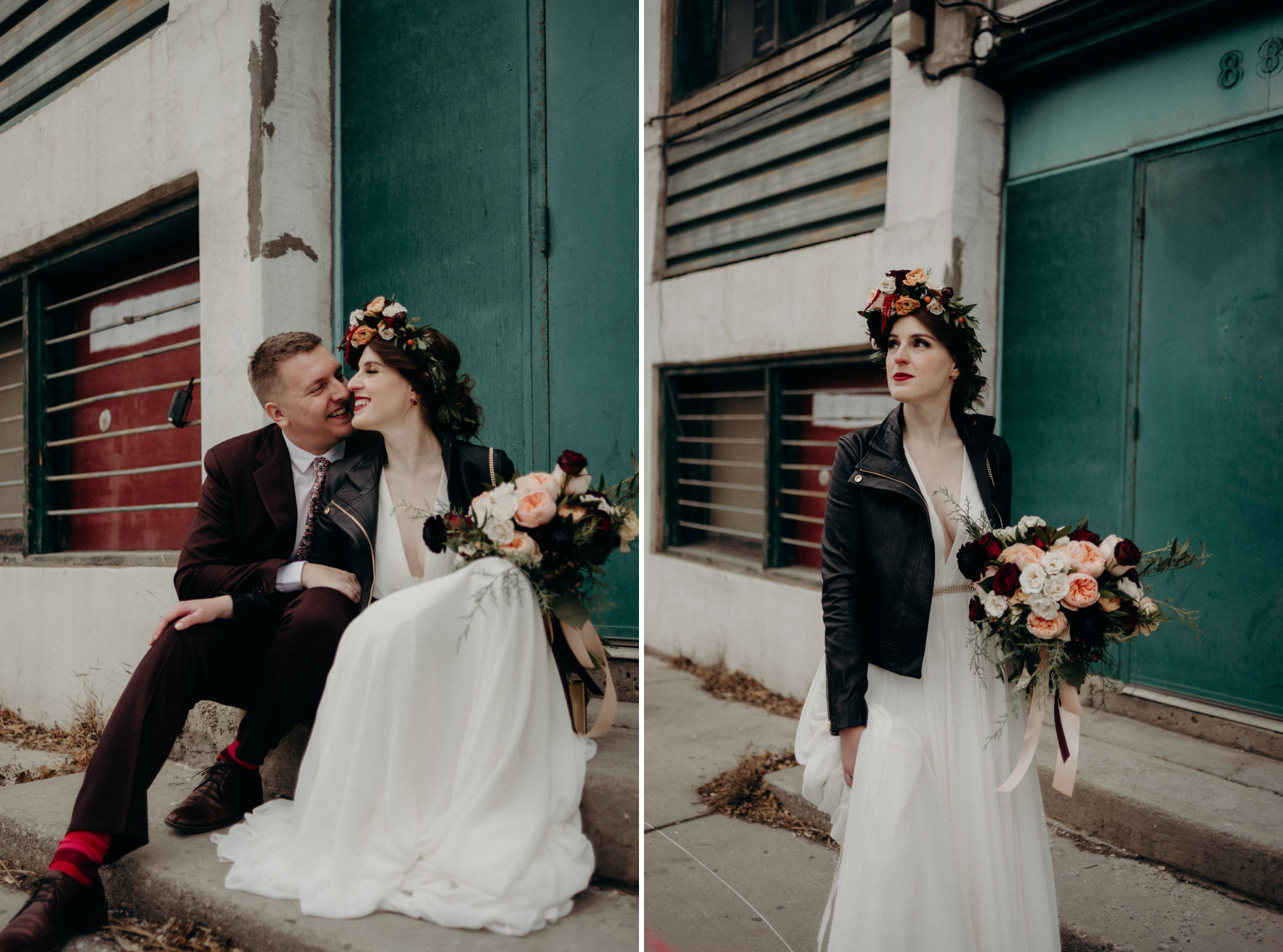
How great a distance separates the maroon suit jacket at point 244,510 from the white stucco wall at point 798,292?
1.54 metres

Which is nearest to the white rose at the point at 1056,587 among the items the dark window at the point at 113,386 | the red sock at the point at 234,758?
the red sock at the point at 234,758

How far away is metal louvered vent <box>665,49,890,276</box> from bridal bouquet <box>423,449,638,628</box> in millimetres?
3075

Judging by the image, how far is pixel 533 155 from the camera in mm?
3334

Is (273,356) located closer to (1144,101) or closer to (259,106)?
(259,106)

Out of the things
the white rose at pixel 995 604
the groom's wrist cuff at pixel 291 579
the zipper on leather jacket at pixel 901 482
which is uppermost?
the zipper on leather jacket at pixel 901 482

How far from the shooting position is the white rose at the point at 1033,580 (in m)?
1.95

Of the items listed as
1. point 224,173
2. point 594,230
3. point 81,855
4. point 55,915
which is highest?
point 224,173

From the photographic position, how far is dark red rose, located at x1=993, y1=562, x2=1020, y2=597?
6.53 feet

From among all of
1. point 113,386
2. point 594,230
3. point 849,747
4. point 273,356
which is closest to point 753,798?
point 849,747

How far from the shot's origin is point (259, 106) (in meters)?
3.71

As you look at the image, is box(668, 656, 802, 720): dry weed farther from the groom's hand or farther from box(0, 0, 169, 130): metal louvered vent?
box(0, 0, 169, 130): metal louvered vent

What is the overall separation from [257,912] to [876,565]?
6.06 ft

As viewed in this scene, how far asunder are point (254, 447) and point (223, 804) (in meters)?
1.19

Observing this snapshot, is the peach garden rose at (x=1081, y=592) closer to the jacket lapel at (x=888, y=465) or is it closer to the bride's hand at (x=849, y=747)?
the jacket lapel at (x=888, y=465)
